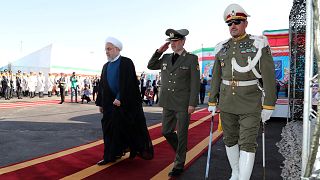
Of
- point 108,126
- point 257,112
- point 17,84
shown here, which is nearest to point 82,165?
point 108,126

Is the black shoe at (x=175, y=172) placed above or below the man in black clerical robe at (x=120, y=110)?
below

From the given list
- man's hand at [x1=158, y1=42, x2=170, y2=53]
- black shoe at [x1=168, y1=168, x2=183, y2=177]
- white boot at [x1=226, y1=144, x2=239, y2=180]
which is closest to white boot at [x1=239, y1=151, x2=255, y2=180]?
white boot at [x1=226, y1=144, x2=239, y2=180]

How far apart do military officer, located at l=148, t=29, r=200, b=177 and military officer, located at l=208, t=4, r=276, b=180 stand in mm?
658

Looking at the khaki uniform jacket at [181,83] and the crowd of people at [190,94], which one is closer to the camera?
the crowd of people at [190,94]

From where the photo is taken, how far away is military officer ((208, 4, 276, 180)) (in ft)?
11.0

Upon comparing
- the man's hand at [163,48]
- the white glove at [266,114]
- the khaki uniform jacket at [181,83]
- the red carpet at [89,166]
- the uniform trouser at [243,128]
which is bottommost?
the red carpet at [89,166]

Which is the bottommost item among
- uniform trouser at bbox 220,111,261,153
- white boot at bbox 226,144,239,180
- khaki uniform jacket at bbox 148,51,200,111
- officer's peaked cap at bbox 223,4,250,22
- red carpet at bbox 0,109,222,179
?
red carpet at bbox 0,109,222,179

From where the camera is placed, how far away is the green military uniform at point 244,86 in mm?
3344

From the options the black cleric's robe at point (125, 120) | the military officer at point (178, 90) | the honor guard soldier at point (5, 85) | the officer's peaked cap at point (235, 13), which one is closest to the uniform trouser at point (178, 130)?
the military officer at point (178, 90)

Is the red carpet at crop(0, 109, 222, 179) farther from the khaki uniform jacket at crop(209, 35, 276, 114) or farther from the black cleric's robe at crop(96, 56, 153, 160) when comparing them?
the khaki uniform jacket at crop(209, 35, 276, 114)

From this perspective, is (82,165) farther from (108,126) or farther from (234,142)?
(234,142)

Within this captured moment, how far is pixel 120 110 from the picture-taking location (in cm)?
489

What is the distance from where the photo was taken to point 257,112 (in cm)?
340

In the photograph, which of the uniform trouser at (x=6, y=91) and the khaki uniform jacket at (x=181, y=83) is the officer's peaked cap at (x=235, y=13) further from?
the uniform trouser at (x=6, y=91)
